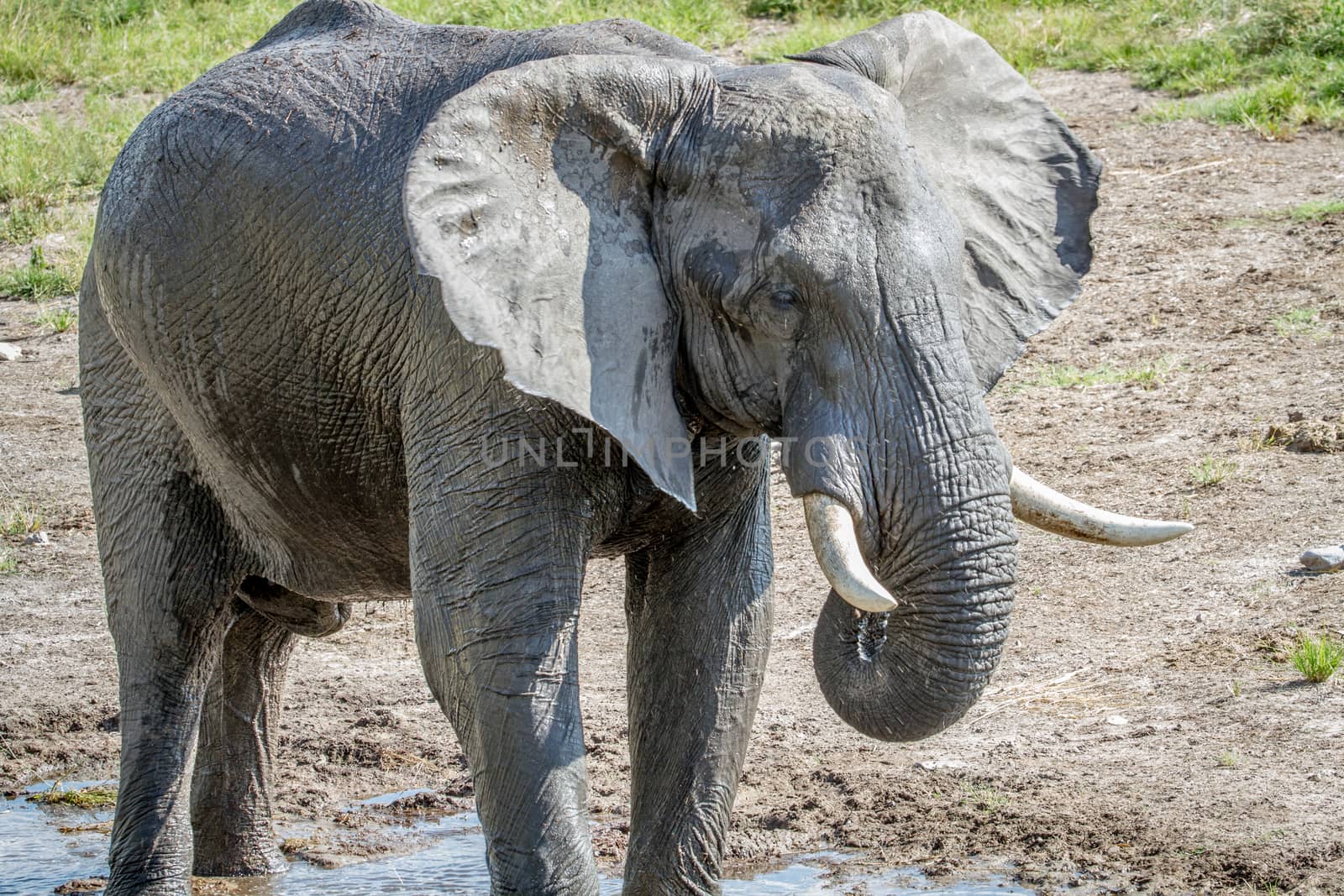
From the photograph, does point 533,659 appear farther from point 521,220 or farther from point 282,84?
point 282,84

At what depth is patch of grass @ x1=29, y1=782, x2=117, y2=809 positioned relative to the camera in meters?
6.44

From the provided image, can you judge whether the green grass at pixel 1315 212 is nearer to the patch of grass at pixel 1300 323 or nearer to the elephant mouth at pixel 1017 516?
the patch of grass at pixel 1300 323

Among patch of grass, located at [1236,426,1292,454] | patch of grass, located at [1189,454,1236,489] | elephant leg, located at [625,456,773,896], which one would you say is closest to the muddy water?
elephant leg, located at [625,456,773,896]

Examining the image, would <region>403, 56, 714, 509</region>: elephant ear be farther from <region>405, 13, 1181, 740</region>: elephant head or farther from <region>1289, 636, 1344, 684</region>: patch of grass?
<region>1289, 636, 1344, 684</region>: patch of grass

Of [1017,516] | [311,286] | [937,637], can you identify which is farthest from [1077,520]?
[311,286]

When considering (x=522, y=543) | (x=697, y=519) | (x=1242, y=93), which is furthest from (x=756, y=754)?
(x=1242, y=93)

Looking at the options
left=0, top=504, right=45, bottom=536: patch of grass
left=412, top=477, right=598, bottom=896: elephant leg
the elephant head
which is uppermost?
the elephant head

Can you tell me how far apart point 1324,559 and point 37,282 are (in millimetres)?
6666

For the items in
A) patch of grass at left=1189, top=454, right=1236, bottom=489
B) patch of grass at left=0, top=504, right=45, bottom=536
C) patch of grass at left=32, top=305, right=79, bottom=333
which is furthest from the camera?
patch of grass at left=32, top=305, right=79, bottom=333

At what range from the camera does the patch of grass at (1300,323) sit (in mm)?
8984

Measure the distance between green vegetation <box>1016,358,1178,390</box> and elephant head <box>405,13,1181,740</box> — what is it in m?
4.91

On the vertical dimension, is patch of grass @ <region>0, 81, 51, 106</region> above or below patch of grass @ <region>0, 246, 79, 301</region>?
above

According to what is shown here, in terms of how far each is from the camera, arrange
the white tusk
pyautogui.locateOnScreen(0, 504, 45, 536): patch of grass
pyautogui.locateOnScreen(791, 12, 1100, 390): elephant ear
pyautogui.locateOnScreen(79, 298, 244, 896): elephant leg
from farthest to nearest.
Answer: pyautogui.locateOnScreen(0, 504, 45, 536): patch of grass → pyautogui.locateOnScreen(79, 298, 244, 896): elephant leg → pyautogui.locateOnScreen(791, 12, 1100, 390): elephant ear → the white tusk

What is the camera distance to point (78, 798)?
646 cm
